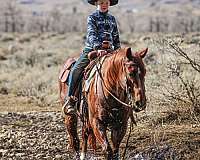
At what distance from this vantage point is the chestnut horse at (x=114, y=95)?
6879mm

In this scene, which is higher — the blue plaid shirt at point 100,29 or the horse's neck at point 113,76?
the blue plaid shirt at point 100,29

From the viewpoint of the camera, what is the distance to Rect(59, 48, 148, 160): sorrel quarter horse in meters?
6.84

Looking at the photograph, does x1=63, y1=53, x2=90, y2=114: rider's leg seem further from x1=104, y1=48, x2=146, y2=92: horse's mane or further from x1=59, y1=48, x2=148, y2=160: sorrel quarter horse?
x1=104, y1=48, x2=146, y2=92: horse's mane

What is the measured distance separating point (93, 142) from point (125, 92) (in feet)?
6.32

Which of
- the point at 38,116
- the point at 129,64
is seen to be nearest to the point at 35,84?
the point at 38,116

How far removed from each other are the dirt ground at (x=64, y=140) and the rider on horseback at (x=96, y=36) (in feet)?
4.15

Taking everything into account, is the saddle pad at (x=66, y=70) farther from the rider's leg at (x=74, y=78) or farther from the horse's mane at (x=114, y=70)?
the horse's mane at (x=114, y=70)

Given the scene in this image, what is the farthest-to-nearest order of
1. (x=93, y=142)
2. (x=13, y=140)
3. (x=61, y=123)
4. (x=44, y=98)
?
(x=44, y=98), (x=61, y=123), (x=13, y=140), (x=93, y=142)

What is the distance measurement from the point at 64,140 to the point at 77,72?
2681 mm

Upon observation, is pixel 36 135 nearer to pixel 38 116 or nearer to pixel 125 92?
pixel 38 116

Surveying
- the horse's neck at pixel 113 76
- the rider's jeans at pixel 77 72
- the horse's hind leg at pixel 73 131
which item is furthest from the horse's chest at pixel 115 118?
the horse's hind leg at pixel 73 131

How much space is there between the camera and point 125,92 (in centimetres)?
721

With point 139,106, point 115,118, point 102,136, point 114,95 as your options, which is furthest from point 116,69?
point 102,136

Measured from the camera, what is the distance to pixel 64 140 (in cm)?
1105
